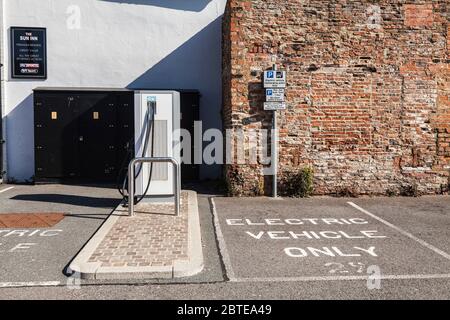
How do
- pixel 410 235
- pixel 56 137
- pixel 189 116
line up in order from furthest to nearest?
pixel 189 116 → pixel 56 137 → pixel 410 235

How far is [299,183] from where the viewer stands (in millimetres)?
9047

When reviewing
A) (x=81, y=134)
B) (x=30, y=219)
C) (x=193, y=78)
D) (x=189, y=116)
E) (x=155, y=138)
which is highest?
(x=193, y=78)

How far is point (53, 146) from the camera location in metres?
11.0

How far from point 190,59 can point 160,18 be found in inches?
54.1

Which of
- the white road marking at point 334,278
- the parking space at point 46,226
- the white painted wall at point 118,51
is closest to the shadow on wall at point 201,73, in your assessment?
the white painted wall at point 118,51

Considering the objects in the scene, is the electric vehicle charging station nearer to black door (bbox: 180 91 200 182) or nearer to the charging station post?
the charging station post

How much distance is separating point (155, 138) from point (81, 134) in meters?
4.05

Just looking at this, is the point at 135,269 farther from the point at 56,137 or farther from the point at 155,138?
the point at 56,137

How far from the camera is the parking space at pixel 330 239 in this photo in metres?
4.48

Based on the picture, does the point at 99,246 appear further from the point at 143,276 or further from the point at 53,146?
the point at 53,146

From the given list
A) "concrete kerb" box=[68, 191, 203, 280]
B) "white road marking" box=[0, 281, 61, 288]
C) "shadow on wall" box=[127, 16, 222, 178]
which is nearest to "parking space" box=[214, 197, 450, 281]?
"concrete kerb" box=[68, 191, 203, 280]

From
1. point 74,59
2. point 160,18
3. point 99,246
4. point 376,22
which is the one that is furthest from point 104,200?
point 376,22

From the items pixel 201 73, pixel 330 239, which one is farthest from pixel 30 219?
pixel 201 73

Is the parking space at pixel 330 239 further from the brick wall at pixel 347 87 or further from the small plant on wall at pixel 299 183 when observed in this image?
the brick wall at pixel 347 87
